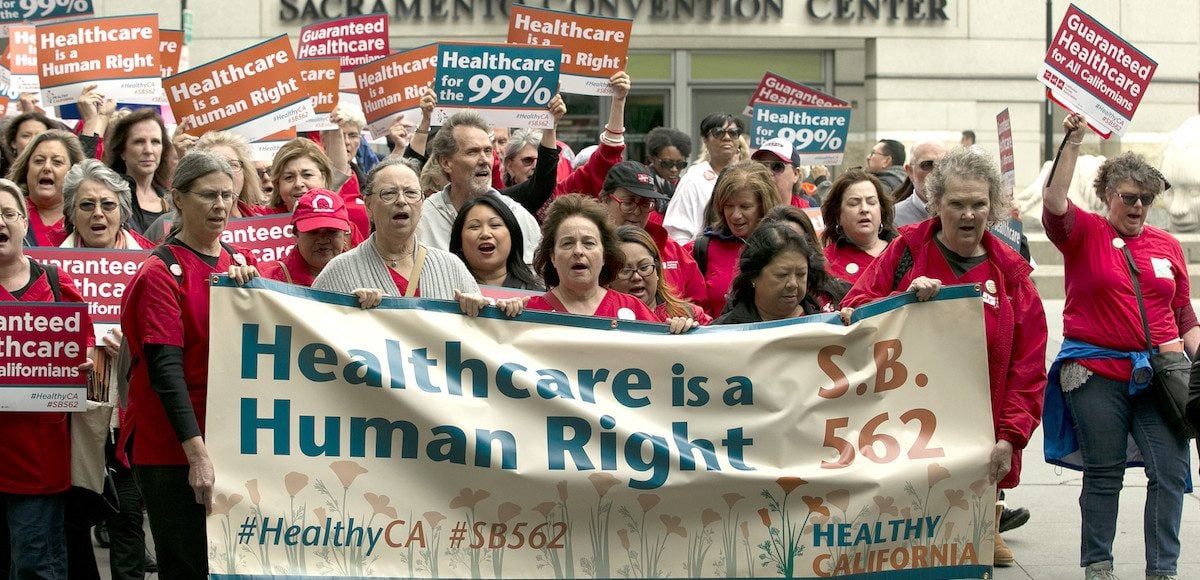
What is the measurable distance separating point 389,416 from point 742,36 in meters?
21.0

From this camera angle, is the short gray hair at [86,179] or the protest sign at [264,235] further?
the protest sign at [264,235]

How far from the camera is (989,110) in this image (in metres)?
25.2

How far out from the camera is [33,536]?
600cm

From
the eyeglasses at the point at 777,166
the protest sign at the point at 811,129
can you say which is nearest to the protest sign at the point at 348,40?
the protest sign at the point at 811,129

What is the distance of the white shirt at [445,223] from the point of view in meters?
7.28

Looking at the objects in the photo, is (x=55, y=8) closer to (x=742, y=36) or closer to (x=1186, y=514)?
(x=1186, y=514)

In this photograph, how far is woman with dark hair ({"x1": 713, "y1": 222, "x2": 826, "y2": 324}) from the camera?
5.89 m

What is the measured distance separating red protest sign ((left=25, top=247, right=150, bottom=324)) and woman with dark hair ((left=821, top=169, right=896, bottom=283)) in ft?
10.7

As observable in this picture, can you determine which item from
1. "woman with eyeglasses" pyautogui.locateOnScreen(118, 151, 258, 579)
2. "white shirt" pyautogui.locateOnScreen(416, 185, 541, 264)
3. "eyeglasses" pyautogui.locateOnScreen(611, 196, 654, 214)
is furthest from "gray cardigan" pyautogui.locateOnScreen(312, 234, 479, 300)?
"eyeglasses" pyautogui.locateOnScreen(611, 196, 654, 214)

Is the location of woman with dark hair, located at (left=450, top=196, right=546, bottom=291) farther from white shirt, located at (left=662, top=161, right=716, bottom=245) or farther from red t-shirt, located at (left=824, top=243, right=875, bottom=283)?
white shirt, located at (left=662, top=161, right=716, bottom=245)

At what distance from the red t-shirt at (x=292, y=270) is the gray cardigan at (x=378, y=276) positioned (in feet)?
1.02

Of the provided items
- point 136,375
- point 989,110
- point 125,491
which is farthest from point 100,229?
point 989,110

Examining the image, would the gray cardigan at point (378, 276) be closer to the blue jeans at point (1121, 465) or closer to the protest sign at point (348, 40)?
the blue jeans at point (1121, 465)

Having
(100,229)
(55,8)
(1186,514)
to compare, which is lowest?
(1186,514)
